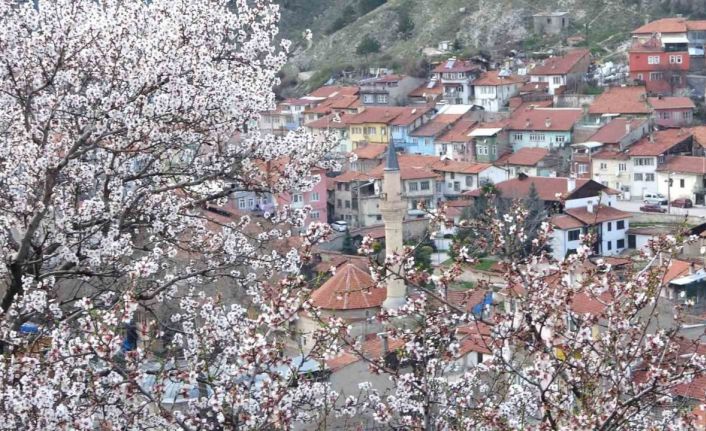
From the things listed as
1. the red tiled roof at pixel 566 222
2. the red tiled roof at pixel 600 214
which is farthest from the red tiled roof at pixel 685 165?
the red tiled roof at pixel 566 222

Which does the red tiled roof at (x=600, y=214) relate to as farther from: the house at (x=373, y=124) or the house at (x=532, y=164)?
the house at (x=373, y=124)

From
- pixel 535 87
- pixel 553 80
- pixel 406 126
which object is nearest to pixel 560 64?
pixel 553 80

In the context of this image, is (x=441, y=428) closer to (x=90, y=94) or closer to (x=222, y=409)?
(x=222, y=409)

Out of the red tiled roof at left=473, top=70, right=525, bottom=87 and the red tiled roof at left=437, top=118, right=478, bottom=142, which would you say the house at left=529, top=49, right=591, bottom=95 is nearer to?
the red tiled roof at left=473, top=70, right=525, bottom=87

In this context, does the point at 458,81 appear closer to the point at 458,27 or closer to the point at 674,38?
the point at 674,38

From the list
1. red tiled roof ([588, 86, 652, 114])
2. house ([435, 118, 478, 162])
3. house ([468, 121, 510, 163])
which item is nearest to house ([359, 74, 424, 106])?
house ([435, 118, 478, 162])
